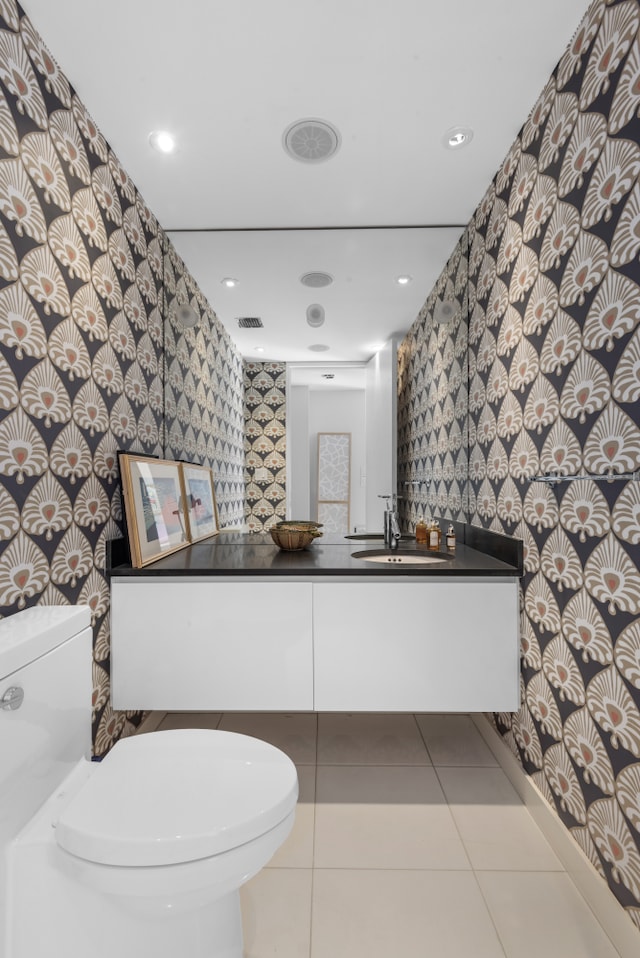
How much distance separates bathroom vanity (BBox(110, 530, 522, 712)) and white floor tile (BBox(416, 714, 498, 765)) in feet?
1.35

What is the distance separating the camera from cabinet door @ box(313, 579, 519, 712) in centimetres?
164

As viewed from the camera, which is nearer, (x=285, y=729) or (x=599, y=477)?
(x=599, y=477)

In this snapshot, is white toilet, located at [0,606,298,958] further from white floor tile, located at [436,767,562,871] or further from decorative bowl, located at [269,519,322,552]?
decorative bowl, located at [269,519,322,552]

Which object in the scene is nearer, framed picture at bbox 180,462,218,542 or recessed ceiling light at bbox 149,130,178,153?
recessed ceiling light at bbox 149,130,178,153

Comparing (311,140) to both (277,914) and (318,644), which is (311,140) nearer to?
(318,644)

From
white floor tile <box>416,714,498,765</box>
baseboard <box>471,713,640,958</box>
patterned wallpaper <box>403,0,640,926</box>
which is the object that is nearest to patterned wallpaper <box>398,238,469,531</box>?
patterned wallpaper <box>403,0,640,926</box>

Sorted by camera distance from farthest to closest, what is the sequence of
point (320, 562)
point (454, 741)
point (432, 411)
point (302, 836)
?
point (432, 411) < point (454, 741) < point (320, 562) < point (302, 836)

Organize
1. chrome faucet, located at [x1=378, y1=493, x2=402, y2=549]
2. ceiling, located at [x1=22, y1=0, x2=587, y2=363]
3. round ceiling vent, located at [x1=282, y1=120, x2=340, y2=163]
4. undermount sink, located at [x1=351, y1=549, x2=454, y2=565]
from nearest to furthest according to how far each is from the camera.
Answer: ceiling, located at [x1=22, y1=0, x2=587, y2=363] → round ceiling vent, located at [x1=282, y1=120, x2=340, y2=163] → undermount sink, located at [x1=351, y1=549, x2=454, y2=565] → chrome faucet, located at [x1=378, y1=493, x2=402, y2=549]

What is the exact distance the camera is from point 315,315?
219cm

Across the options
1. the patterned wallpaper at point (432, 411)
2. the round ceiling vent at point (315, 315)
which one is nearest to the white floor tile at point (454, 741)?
the patterned wallpaper at point (432, 411)

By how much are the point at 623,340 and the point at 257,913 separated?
175cm

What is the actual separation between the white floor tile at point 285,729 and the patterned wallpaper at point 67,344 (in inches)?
18.9

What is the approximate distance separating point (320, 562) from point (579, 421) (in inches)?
39.4

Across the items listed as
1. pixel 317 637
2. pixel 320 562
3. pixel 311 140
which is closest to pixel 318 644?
pixel 317 637
